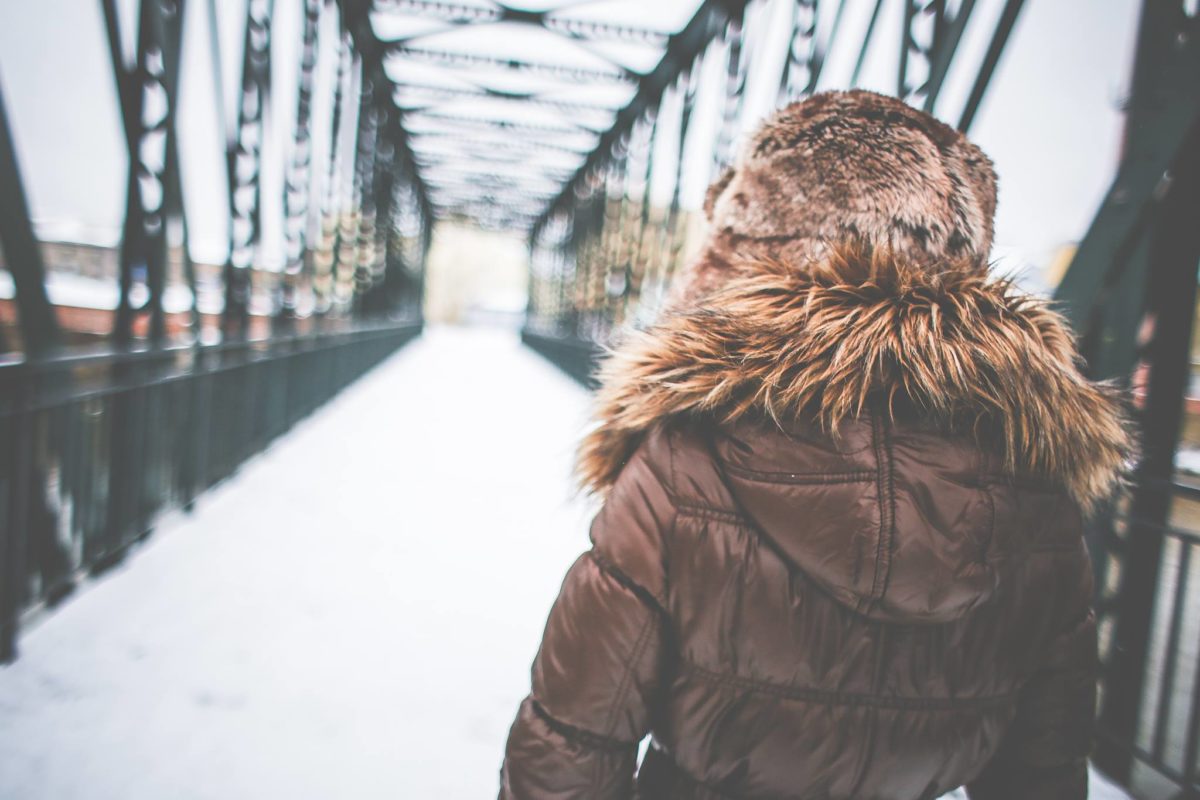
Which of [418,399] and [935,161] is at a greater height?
[935,161]

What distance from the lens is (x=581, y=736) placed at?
96 centimetres

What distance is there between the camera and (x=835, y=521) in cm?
82

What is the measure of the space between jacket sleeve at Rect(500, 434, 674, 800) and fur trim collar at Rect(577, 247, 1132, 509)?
0.41 ft

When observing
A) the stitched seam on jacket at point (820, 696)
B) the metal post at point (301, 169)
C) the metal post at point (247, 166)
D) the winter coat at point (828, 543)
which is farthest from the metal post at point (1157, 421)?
the metal post at point (301, 169)

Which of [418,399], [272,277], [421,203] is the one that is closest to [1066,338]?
[272,277]

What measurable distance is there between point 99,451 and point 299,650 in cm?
145

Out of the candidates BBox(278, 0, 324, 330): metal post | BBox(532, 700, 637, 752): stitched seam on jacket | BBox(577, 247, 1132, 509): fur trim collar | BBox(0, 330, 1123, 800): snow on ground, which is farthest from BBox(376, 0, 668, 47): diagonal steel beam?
BBox(532, 700, 637, 752): stitched seam on jacket

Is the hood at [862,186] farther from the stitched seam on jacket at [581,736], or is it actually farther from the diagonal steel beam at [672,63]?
the diagonal steel beam at [672,63]

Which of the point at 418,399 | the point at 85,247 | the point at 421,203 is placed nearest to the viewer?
the point at 85,247

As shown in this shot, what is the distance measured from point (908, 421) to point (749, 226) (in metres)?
0.38

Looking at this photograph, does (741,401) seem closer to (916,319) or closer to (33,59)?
(916,319)

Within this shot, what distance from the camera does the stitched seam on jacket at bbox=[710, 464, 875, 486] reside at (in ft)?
2.70

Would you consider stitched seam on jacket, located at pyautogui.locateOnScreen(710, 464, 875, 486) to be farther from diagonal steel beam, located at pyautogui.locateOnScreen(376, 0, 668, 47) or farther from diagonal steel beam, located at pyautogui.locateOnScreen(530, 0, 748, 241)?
diagonal steel beam, located at pyautogui.locateOnScreen(376, 0, 668, 47)

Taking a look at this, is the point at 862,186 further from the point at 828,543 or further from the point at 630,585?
the point at 630,585
